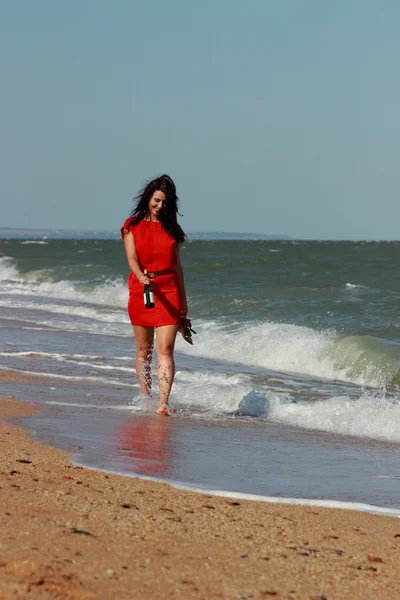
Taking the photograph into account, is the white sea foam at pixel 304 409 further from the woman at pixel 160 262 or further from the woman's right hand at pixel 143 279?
the woman's right hand at pixel 143 279

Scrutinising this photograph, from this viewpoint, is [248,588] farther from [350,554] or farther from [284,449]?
[284,449]

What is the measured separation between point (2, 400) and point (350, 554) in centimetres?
421

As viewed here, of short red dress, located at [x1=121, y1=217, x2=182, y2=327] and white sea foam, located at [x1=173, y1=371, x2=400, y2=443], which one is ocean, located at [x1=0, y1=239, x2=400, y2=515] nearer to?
white sea foam, located at [x1=173, y1=371, x2=400, y2=443]

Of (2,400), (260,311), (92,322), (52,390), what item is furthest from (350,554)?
(260,311)

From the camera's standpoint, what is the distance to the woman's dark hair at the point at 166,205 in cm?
725

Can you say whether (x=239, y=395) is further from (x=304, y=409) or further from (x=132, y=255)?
(x=132, y=255)

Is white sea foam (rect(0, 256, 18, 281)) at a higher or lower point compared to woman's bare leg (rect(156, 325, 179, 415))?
lower

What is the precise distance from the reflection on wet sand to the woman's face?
60.6 inches

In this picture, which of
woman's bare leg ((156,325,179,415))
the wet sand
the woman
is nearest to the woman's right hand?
the woman

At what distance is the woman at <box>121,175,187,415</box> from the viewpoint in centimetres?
729

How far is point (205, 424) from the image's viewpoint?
23.6 ft

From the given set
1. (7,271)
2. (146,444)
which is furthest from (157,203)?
(7,271)

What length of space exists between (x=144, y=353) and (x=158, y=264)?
2.65 ft

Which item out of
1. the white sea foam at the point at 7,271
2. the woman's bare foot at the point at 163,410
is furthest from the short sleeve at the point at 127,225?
the white sea foam at the point at 7,271
